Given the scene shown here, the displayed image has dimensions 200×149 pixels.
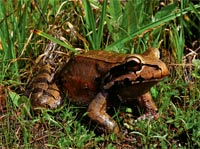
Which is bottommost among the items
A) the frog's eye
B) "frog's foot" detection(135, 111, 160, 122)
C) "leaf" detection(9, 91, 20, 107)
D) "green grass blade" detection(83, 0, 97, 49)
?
"frog's foot" detection(135, 111, 160, 122)

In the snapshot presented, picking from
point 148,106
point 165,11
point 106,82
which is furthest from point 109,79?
point 165,11

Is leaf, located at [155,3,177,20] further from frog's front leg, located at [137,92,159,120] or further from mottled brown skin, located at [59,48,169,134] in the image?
frog's front leg, located at [137,92,159,120]

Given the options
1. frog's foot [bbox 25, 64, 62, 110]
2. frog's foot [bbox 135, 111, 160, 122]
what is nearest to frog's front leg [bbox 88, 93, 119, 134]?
frog's foot [bbox 135, 111, 160, 122]

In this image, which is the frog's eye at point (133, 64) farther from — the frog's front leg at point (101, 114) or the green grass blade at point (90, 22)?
the green grass blade at point (90, 22)

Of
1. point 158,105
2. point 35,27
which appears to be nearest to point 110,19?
point 35,27

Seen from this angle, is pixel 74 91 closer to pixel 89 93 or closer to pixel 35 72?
pixel 89 93

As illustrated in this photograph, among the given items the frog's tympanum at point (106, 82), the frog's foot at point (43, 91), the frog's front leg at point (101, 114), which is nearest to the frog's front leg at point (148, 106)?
the frog's tympanum at point (106, 82)

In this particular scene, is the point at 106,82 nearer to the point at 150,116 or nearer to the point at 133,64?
the point at 133,64

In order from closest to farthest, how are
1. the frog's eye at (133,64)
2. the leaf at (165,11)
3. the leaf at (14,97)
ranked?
1. the frog's eye at (133,64)
2. the leaf at (14,97)
3. the leaf at (165,11)
